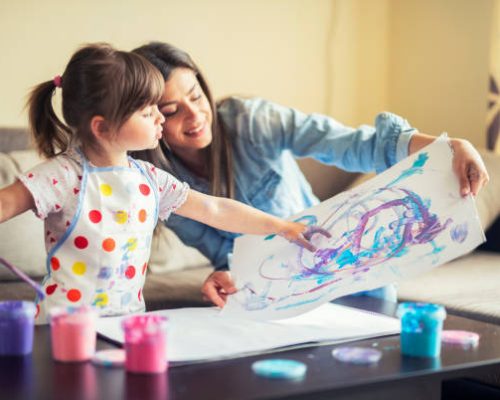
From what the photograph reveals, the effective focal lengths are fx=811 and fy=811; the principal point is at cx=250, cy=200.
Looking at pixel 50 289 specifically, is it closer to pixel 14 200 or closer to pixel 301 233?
pixel 14 200

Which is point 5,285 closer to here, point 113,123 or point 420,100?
point 113,123

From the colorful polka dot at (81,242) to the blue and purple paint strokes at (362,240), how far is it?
26cm

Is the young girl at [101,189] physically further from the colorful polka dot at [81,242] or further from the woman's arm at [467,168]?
the woman's arm at [467,168]

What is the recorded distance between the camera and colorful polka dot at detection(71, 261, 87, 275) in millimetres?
1155

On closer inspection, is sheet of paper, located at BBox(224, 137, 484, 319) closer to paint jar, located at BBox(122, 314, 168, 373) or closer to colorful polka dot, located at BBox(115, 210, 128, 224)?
colorful polka dot, located at BBox(115, 210, 128, 224)

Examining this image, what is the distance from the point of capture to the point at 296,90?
2852 mm

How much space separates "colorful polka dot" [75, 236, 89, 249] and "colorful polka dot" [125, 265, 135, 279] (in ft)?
0.25

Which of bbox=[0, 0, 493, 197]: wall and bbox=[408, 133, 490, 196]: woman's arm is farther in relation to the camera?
bbox=[0, 0, 493, 197]: wall

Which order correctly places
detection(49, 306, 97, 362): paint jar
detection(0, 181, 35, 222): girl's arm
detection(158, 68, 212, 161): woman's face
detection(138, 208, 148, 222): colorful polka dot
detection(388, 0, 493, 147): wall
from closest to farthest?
detection(49, 306, 97, 362): paint jar, detection(0, 181, 35, 222): girl's arm, detection(138, 208, 148, 222): colorful polka dot, detection(158, 68, 212, 161): woman's face, detection(388, 0, 493, 147): wall

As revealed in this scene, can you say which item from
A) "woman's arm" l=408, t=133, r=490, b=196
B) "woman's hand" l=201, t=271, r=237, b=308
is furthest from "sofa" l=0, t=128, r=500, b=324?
"woman's arm" l=408, t=133, r=490, b=196

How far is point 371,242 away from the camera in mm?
1170

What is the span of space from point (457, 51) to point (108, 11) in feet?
4.02

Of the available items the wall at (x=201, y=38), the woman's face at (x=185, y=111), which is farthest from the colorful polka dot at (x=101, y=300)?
the wall at (x=201, y=38)

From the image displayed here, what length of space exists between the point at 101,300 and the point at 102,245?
0.08m
